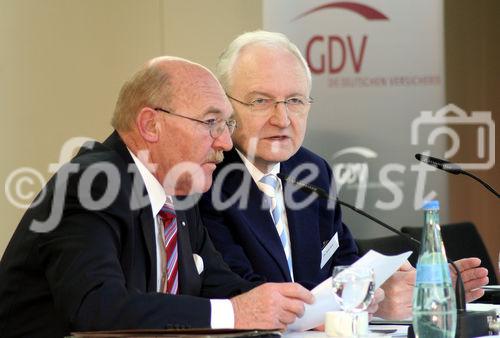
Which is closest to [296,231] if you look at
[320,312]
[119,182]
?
[320,312]

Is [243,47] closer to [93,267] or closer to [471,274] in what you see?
[471,274]

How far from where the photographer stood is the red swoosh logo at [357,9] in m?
5.43

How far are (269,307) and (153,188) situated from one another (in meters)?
0.52

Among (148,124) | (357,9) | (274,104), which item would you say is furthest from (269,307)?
(357,9)

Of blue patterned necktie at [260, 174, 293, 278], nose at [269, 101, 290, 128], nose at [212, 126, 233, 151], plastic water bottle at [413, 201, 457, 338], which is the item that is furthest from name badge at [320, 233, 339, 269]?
plastic water bottle at [413, 201, 457, 338]

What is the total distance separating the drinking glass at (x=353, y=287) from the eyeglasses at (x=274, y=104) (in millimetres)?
993

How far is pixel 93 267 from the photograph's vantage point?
218cm

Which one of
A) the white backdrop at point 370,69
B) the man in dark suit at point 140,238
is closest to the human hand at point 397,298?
the man in dark suit at point 140,238

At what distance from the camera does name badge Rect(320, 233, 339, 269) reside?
3160 mm

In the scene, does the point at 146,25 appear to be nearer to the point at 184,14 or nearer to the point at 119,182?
the point at 184,14

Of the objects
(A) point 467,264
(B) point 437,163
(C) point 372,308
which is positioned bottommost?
(C) point 372,308

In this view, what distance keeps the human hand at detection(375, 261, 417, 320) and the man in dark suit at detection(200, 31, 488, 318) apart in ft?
0.37

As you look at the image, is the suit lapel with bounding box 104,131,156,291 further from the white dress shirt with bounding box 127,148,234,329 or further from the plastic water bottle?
the plastic water bottle

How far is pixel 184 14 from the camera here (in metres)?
5.54
